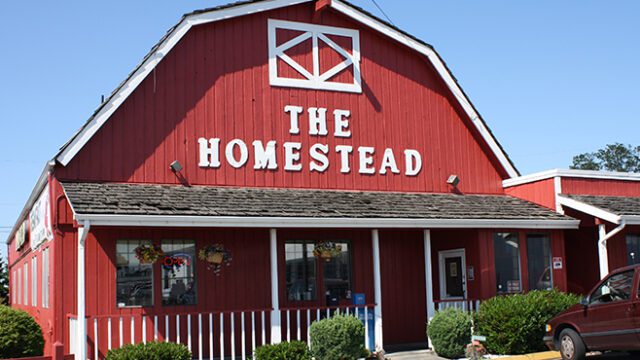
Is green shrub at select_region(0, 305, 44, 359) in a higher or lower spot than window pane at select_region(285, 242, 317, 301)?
lower

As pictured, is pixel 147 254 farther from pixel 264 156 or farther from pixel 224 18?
pixel 224 18

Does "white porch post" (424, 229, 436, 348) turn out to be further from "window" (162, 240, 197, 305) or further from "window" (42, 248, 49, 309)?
"window" (42, 248, 49, 309)

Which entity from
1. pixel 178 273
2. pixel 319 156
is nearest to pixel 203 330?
pixel 178 273

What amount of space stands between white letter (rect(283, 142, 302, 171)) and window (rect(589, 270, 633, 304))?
7.66m

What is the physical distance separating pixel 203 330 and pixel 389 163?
6531 millimetres

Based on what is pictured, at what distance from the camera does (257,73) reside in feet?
62.8

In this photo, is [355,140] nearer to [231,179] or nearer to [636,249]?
[231,179]

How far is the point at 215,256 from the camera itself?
17422 mm

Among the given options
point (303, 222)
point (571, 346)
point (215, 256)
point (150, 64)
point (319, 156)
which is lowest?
point (571, 346)

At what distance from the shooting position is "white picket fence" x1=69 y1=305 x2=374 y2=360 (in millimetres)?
15875

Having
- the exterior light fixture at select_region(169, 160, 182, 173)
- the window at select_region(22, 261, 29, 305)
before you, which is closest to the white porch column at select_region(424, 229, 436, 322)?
the exterior light fixture at select_region(169, 160, 182, 173)

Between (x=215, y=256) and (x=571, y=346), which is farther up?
(x=215, y=256)

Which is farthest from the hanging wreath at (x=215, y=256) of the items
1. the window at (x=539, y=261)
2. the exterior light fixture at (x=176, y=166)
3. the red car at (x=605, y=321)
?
the window at (x=539, y=261)

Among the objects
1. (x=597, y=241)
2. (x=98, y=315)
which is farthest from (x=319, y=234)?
(x=597, y=241)
